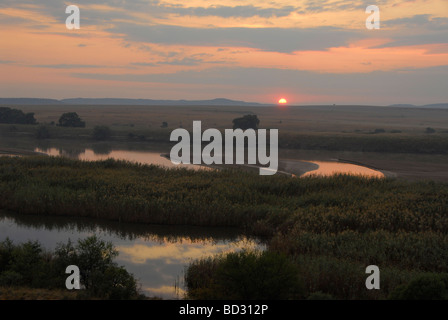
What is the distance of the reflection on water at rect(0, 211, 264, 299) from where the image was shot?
608 inches

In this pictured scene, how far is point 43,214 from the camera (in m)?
23.7

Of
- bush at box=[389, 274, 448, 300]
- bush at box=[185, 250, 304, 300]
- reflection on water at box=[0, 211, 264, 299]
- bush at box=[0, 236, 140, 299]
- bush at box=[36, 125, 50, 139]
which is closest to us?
bush at box=[389, 274, 448, 300]

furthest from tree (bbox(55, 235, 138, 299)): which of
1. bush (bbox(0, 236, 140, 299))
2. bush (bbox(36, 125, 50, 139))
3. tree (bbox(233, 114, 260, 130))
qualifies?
tree (bbox(233, 114, 260, 130))

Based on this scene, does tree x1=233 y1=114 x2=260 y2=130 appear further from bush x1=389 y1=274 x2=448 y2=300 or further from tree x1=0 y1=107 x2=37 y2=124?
bush x1=389 y1=274 x2=448 y2=300

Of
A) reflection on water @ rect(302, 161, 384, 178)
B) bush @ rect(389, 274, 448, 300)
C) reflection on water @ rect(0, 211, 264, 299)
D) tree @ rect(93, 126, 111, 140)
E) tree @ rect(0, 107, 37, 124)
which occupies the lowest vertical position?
reflection on water @ rect(0, 211, 264, 299)

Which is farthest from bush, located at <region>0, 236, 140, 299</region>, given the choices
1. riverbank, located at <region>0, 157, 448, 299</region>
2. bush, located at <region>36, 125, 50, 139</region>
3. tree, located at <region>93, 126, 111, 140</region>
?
bush, located at <region>36, 125, 50, 139</region>

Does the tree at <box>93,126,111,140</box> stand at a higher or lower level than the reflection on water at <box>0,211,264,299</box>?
higher

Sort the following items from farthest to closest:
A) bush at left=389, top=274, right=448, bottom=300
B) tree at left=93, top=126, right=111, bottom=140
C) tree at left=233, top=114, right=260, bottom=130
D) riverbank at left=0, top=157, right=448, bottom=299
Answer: tree at left=233, top=114, right=260, bottom=130 → tree at left=93, top=126, right=111, bottom=140 → riverbank at left=0, top=157, right=448, bottom=299 → bush at left=389, top=274, right=448, bottom=300

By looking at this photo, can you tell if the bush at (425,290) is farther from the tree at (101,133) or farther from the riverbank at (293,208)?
the tree at (101,133)

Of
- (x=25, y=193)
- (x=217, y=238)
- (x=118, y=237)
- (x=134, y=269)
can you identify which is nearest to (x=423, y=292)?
(x=134, y=269)

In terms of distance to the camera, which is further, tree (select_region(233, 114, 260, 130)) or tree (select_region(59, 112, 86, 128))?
tree (select_region(233, 114, 260, 130))

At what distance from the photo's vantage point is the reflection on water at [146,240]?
50.6 ft

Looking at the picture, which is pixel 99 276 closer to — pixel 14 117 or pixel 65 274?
pixel 65 274
